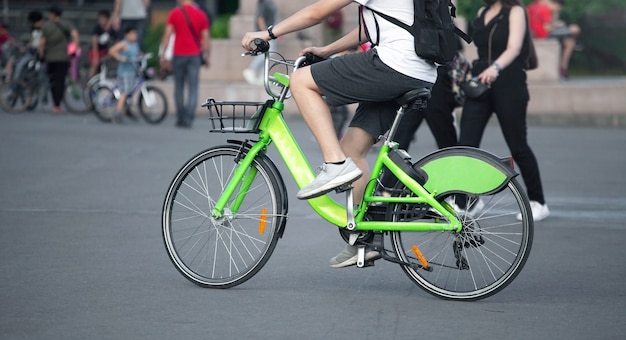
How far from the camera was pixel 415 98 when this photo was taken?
18.8 ft

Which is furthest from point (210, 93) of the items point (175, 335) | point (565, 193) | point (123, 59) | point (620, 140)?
point (175, 335)

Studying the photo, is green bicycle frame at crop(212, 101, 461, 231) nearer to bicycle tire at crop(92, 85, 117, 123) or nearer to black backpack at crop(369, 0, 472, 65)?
black backpack at crop(369, 0, 472, 65)

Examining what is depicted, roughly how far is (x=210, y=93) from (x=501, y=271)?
12.8m

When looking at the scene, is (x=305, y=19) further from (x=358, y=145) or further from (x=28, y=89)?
(x=28, y=89)

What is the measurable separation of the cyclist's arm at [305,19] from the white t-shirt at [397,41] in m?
0.17

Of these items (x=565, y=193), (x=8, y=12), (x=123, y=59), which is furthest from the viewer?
(x=8, y=12)

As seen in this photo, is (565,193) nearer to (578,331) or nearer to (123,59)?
(578,331)

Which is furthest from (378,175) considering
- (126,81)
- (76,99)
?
(76,99)

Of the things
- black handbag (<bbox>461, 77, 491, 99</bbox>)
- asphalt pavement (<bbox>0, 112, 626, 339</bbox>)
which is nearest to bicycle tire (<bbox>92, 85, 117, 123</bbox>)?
asphalt pavement (<bbox>0, 112, 626, 339</bbox>)

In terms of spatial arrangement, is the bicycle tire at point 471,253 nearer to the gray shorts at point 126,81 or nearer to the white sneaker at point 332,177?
the white sneaker at point 332,177

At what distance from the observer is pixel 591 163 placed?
12375 mm

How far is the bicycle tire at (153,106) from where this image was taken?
55.0 ft

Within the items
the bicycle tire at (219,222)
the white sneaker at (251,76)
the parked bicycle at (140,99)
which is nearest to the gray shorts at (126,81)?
the parked bicycle at (140,99)

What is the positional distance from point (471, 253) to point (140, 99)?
1129 centimetres
